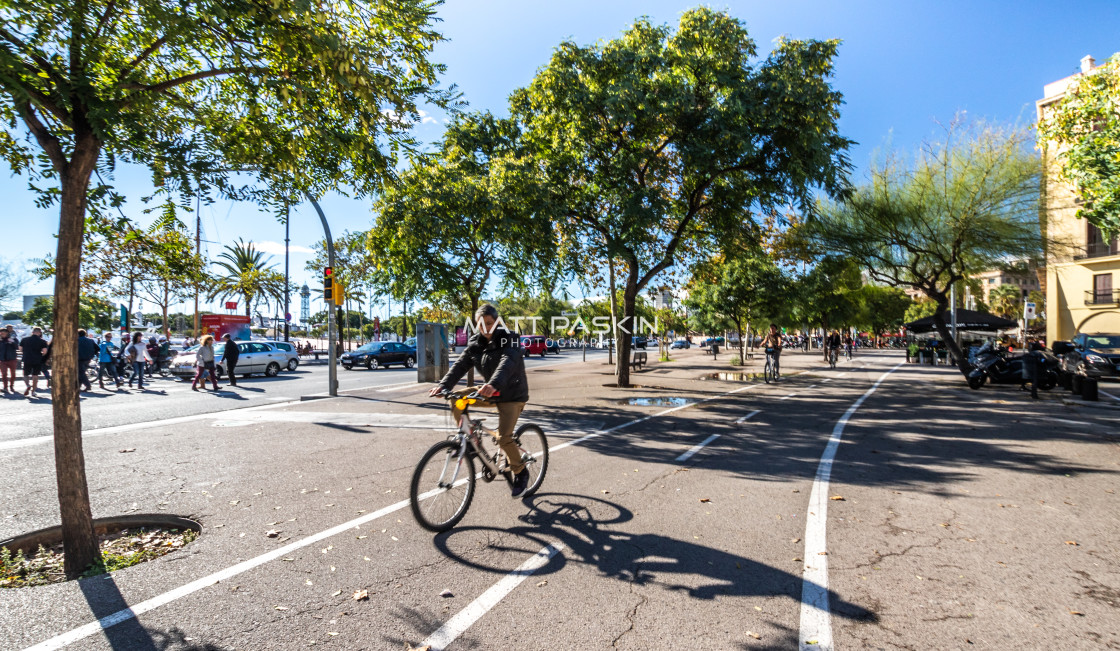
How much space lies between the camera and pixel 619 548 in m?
4.32

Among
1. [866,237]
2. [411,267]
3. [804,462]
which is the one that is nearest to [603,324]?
[866,237]

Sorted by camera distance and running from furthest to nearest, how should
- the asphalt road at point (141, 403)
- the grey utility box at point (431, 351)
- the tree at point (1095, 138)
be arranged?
the grey utility box at point (431, 351) < the tree at point (1095, 138) < the asphalt road at point (141, 403)

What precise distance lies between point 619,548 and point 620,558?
192 millimetres

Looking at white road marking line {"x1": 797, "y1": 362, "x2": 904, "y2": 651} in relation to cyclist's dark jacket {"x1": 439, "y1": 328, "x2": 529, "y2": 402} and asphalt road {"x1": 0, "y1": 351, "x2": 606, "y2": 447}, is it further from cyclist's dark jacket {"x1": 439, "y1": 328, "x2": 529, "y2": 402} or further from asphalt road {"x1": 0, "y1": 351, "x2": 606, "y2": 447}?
asphalt road {"x1": 0, "y1": 351, "x2": 606, "y2": 447}

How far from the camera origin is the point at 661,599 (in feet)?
11.5

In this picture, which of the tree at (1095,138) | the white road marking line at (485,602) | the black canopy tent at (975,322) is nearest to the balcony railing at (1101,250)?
the black canopy tent at (975,322)

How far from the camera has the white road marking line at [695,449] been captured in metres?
7.50

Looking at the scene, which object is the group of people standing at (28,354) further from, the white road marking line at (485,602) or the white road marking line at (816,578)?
the white road marking line at (816,578)

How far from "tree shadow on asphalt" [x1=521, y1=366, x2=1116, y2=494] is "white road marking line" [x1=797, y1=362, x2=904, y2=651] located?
733 millimetres

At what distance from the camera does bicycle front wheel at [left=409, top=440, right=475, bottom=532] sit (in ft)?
15.1

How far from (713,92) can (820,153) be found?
9.77ft

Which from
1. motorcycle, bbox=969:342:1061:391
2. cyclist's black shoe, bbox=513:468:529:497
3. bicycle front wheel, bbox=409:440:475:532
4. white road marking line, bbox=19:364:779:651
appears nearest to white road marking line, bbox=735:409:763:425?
cyclist's black shoe, bbox=513:468:529:497

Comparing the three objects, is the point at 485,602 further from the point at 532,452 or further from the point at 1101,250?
the point at 1101,250

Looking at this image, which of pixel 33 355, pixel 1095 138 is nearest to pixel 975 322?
pixel 1095 138
